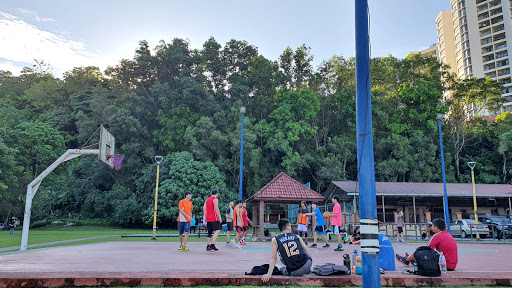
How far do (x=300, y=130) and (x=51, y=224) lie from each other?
3402 centimetres

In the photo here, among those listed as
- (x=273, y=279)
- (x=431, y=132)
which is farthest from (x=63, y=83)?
(x=273, y=279)

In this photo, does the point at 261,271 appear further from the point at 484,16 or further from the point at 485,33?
the point at 484,16

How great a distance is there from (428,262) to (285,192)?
15.3m

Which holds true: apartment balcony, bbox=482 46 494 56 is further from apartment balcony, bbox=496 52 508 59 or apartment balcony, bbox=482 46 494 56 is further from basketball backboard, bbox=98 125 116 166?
basketball backboard, bbox=98 125 116 166

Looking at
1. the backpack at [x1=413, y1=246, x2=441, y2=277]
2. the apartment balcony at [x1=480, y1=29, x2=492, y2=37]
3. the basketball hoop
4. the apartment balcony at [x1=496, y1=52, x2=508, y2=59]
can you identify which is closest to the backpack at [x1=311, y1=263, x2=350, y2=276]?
the backpack at [x1=413, y1=246, x2=441, y2=277]

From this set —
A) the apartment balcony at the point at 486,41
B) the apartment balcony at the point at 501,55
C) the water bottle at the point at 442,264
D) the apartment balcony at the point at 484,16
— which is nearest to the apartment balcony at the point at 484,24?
→ the apartment balcony at the point at 484,16

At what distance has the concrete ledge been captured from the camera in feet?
19.6

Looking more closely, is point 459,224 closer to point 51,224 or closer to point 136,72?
point 136,72

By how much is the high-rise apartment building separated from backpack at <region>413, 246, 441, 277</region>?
83521mm

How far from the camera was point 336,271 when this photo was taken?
22.0ft

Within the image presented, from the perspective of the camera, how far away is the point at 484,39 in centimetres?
8050

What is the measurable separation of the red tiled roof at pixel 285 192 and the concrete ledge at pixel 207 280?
1502 centimetres

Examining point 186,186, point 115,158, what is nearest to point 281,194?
point 115,158

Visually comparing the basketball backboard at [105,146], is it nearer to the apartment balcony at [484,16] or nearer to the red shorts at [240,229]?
the red shorts at [240,229]
